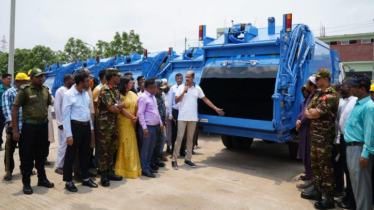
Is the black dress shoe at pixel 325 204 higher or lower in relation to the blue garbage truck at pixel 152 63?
lower

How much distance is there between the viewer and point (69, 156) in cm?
412

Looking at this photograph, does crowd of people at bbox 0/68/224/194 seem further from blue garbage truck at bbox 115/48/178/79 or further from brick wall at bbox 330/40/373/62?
brick wall at bbox 330/40/373/62

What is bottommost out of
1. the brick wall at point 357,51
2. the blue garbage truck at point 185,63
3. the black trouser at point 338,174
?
the black trouser at point 338,174

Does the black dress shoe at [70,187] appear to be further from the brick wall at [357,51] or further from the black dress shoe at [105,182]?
the brick wall at [357,51]

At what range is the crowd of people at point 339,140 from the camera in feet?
10.7

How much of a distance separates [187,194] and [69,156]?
1.78 m

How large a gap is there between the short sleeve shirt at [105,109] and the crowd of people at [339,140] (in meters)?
2.83

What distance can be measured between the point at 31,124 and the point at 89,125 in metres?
0.77

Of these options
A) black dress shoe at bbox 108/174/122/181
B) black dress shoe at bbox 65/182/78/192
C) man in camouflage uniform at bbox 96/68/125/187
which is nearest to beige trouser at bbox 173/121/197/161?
black dress shoe at bbox 108/174/122/181

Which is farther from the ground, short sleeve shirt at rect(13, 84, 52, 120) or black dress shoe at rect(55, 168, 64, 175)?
short sleeve shirt at rect(13, 84, 52, 120)

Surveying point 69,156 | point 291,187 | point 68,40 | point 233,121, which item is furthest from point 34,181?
point 68,40

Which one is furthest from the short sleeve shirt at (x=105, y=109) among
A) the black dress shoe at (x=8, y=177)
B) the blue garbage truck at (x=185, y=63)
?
the blue garbage truck at (x=185, y=63)

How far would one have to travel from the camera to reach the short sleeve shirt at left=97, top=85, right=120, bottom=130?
4.35 metres

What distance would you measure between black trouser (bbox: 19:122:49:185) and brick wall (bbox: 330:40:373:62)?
99.0 ft
